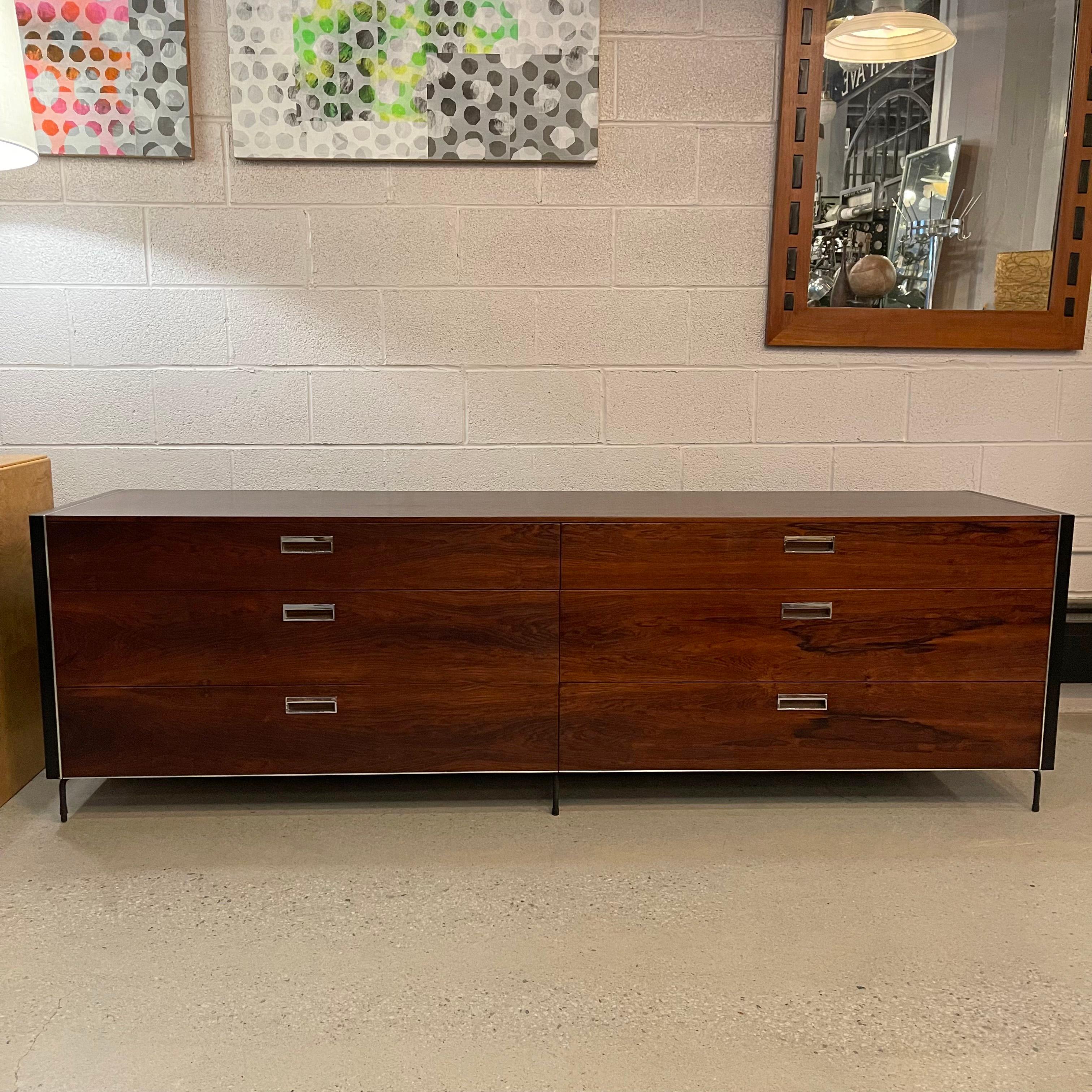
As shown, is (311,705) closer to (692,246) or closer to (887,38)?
(692,246)

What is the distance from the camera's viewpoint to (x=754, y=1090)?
50.0 inches

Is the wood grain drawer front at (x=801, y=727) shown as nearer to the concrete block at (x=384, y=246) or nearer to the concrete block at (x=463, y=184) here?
the concrete block at (x=384, y=246)

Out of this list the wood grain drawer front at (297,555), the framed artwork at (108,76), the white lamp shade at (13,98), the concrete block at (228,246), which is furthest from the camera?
the concrete block at (228,246)

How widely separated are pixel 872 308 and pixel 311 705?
1780 millimetres

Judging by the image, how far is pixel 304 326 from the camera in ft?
7.93

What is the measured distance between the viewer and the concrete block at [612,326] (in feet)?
8.00

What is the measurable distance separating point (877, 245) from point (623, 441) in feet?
2.80

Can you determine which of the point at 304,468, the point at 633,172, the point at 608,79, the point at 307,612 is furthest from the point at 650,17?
the point at 307,612

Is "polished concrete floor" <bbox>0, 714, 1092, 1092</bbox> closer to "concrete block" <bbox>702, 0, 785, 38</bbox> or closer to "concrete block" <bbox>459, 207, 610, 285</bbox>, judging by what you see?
"concrete block" <bbox>459, 207, 610, 285</bbox>

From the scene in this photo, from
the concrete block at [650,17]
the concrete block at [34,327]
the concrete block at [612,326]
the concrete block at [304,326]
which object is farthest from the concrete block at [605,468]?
the concrete block at [34,327]

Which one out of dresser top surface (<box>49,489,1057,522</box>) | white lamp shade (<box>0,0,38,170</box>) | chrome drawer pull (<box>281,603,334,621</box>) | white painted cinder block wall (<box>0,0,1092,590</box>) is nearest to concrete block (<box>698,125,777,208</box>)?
white painted cinder block wall (<box>0,0,1092,590</box>)

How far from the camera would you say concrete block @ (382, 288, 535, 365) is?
2420 millimetres

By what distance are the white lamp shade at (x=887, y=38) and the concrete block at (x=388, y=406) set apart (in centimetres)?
130

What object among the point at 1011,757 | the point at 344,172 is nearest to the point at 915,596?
the point at 1011,757
